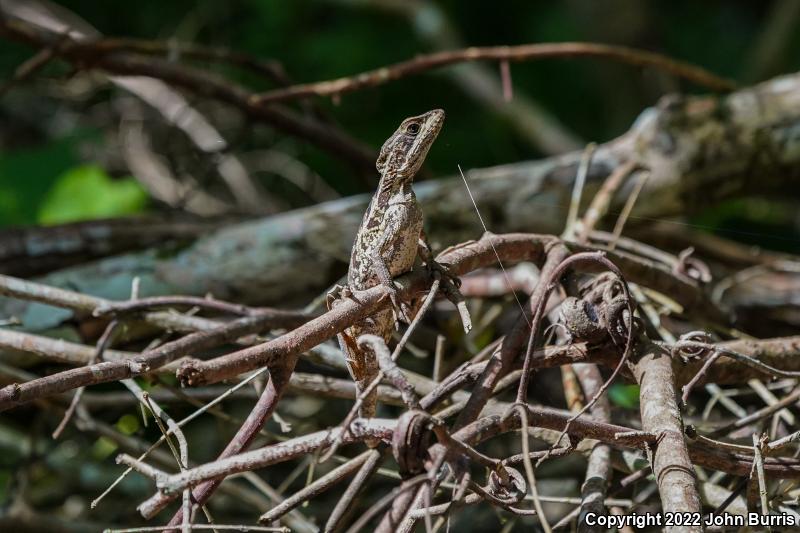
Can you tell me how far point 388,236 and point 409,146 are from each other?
0.52 metres

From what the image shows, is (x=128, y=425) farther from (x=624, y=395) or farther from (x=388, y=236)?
(x=624, y=395)

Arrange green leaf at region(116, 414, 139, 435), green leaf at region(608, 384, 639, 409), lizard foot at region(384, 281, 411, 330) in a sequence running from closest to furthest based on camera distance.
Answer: lizard foot at region(384, 281, 411, 330)
green leaf at region(116, 414, 139, 435)
green leaf at region(608, 384, 639, 409)

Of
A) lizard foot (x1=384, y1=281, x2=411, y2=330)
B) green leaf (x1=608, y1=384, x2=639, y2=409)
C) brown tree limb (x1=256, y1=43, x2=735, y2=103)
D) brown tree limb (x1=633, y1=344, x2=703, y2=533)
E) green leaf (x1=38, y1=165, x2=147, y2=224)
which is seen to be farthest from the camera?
green leaf (x1=38, y1=165, x2=147, y2=224)

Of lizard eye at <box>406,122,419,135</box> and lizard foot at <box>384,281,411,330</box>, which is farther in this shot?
lizard eye at <box>406,122,419,135</box>

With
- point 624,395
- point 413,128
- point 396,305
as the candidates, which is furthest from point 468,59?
point 396,305

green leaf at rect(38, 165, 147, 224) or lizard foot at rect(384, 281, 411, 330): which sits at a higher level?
green leaf at rect(38, 165, 147, 224)

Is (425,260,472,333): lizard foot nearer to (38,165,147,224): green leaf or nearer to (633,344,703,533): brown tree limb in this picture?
(633,344,703,533): brown tree limb

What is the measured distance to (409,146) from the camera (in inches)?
135

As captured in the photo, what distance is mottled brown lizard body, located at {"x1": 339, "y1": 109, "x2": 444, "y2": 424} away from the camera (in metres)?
2.97

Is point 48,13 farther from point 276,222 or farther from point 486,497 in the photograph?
point 486,497

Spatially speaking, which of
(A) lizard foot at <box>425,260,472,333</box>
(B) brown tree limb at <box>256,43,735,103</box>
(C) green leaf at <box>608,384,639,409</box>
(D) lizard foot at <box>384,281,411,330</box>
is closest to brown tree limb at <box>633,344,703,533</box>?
(A) lizard foot at <box>425,260,472,333</box>

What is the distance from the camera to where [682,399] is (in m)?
2.69

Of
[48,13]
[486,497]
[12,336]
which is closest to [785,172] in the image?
[486,497]

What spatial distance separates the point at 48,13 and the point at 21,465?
4794 mm
